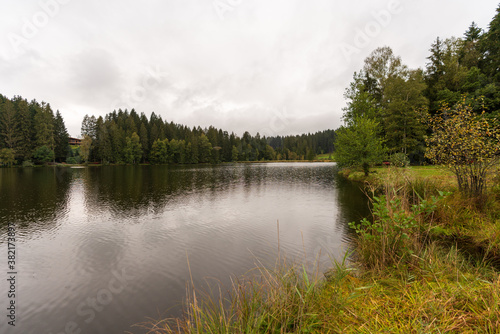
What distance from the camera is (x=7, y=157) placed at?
63.9 m

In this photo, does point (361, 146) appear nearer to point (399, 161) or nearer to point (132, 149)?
point (399, 161)

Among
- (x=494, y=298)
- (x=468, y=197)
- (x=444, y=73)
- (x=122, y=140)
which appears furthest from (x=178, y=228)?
Result: (x=122, y=140)

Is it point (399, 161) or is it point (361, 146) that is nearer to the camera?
point (399, 161)

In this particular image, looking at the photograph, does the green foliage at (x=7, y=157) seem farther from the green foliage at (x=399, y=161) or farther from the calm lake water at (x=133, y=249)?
the green foliage at (x=399, y=161)

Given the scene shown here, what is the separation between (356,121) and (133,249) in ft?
105

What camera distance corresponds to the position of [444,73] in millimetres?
35750

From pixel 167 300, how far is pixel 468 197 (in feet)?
41.1

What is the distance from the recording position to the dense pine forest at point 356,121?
32.3 metres

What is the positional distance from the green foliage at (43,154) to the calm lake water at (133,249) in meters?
71.1

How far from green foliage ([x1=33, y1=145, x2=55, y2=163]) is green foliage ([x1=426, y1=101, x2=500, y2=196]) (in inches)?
3846

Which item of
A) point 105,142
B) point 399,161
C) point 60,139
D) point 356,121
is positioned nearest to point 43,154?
point 60,139

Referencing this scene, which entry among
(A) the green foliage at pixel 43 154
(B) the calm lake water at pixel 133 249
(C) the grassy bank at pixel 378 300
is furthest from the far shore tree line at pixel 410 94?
(A) the green foliage at pixel 43 154

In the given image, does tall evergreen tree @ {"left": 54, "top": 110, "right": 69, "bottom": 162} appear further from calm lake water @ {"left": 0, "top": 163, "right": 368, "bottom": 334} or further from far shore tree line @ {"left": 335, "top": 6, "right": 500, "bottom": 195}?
far shore tree line @ {"left": 335, "top": 6, "right": 500, "bottom": 195}

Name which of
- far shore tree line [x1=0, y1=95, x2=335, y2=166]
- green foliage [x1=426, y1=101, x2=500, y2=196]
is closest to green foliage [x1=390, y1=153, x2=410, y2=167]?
green foliage [x1=426, y1=101, x2=500, y2=196]
